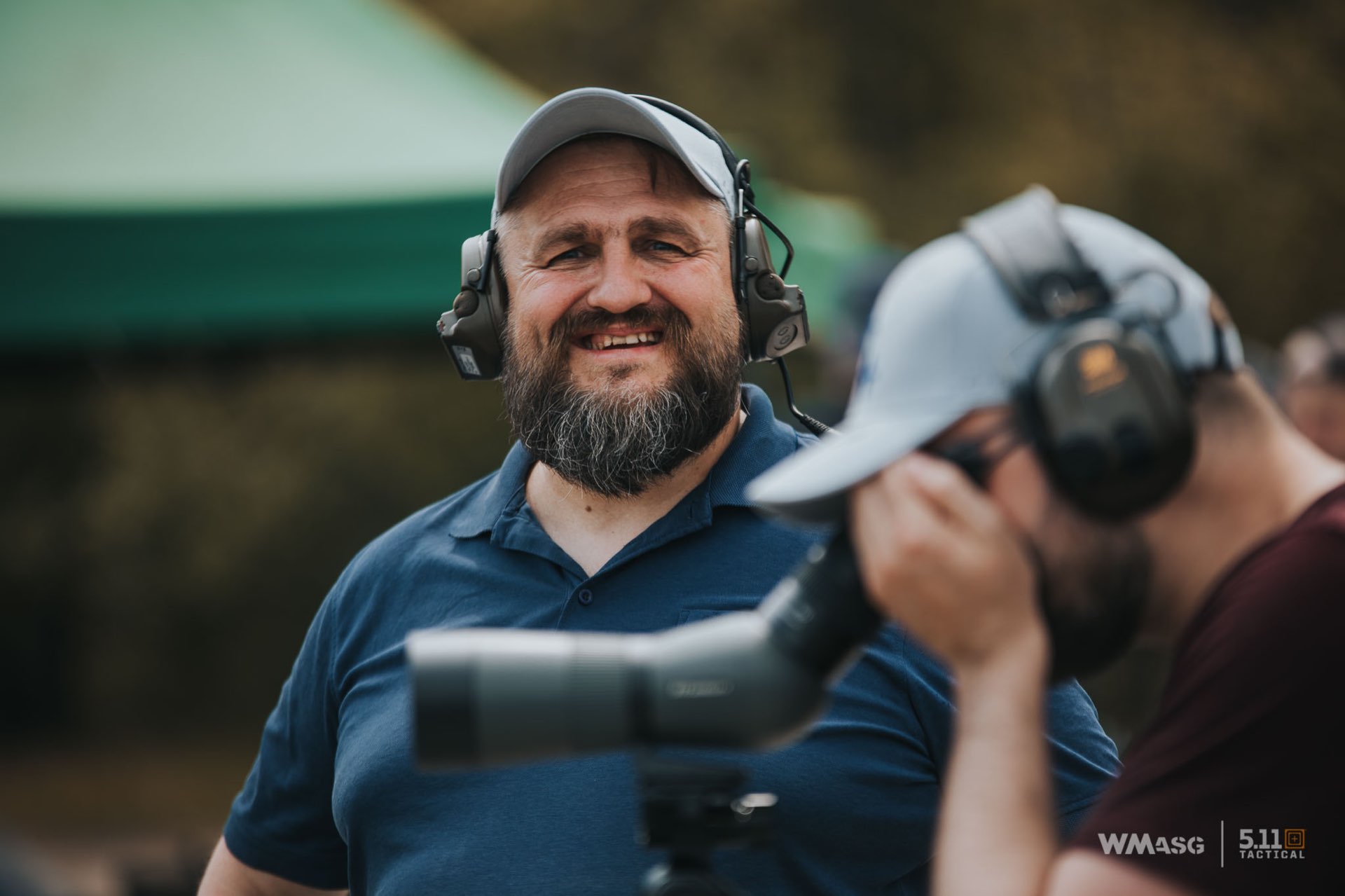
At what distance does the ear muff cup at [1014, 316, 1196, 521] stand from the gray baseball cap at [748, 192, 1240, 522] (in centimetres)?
4

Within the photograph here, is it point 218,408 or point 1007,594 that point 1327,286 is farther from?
point 1007,594

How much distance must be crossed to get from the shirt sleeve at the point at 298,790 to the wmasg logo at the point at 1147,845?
4.45 feet

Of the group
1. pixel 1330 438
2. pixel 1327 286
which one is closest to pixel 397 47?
pixel 1330 438

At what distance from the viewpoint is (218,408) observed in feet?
29.6

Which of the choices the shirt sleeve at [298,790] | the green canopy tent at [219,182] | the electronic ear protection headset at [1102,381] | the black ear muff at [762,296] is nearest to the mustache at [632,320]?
the black ear muff at [762,296]

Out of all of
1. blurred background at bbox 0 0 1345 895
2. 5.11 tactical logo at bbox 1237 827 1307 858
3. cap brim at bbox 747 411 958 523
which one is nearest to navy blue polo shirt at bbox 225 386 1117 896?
cap brim at bbox 747 411 958 523

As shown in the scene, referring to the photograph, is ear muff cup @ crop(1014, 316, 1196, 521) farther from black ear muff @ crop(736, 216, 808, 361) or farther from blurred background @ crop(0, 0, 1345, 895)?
blurred background @ crop(0, 0, 1345, 895)

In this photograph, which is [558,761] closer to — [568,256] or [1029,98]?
[568,256]

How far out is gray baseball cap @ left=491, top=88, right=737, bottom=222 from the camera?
2.11 metres

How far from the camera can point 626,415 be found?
211 cm

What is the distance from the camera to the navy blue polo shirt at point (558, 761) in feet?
6.02

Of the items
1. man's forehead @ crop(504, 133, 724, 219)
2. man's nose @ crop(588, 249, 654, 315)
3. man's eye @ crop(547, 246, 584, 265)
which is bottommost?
man's nose @ crop(588, 249, 654, 315)

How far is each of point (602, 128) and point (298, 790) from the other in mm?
1128

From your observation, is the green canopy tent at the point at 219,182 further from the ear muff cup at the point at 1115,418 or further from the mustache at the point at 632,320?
the ear muff cup at the point at 1115,418
